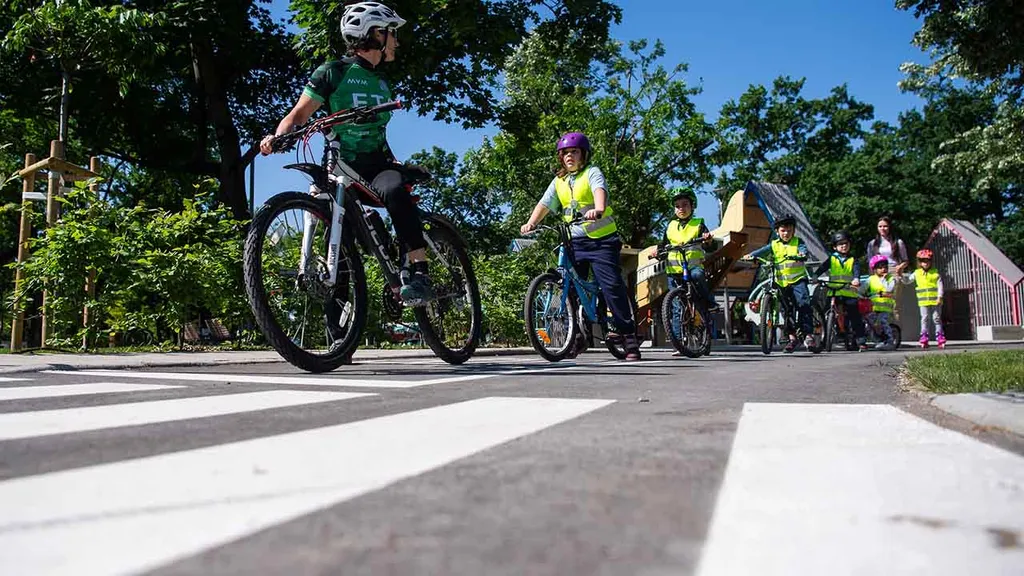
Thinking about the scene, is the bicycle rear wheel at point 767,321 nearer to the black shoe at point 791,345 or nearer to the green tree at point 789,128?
the black shoe at point 791,345

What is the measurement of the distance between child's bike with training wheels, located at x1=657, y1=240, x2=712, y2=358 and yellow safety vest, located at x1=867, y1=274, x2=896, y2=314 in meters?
7.09

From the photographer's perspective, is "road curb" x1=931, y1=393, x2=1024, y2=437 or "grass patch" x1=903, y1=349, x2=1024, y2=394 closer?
"road curb" x1=931, y1=393, x2=1024, y2=437

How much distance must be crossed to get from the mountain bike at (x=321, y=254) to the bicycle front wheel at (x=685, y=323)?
3840 millimetres

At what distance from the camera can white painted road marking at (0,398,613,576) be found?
3.09 ft

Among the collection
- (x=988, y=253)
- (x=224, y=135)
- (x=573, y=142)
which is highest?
(x=224, y=135)

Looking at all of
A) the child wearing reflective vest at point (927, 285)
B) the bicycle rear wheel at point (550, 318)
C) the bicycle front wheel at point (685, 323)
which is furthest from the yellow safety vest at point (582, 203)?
the child wearing reflective vest at point (927, 285)

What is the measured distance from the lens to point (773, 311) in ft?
34.4

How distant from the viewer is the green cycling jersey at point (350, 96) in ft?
17.0

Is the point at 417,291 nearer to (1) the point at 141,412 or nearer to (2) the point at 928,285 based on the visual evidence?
(1) the point at 141,412

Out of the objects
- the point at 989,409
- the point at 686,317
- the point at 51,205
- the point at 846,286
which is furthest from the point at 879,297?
the point at 51,205

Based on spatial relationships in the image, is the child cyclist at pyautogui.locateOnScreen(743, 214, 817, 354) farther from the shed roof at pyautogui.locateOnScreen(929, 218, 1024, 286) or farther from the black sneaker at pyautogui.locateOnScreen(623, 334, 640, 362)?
the shed roof at pyautogui.locateOnScreen(929, 218, 1024, 286)

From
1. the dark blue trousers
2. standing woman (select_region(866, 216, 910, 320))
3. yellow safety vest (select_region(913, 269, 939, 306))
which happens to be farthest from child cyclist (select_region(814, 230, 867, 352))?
the dark blue trousers

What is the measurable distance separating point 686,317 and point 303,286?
16.3 ft

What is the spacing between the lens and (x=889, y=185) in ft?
143
